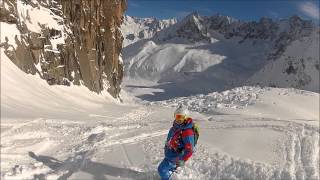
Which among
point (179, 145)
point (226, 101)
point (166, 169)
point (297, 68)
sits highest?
point (179, 145)

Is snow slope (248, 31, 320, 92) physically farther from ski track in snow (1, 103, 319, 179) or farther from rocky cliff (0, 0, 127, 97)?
ski track in snow (1, 103, 319, 179)

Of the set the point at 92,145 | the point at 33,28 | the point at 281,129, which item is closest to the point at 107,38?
the point at 33,28

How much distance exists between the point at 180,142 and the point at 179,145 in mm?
67

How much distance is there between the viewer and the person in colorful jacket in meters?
10.4

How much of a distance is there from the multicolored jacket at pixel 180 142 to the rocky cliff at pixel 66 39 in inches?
701

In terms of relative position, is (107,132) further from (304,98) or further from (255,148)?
(304,98)

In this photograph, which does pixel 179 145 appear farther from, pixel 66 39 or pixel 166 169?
pixel 66 39

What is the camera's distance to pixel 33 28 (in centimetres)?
3173

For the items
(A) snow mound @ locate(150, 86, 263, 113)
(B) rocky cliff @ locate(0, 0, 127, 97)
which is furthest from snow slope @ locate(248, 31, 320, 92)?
(A) snow mound @ locate(150, 86, 263, 113)

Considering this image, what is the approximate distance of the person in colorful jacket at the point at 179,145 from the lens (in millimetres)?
10445

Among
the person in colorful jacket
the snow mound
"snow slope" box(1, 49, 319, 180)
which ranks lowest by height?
the snow mound

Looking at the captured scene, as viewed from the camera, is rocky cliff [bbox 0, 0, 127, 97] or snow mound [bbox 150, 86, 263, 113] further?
snow mound [bbox 150, 86, 263, 113]

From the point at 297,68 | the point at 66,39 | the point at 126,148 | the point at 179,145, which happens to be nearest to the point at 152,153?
the point at 126,148

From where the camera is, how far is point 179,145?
1061cm
